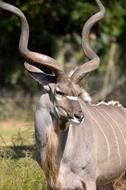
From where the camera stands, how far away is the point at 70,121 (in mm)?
6812

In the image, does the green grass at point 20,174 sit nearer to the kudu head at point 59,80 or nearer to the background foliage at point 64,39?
the kudu head at point 59,80

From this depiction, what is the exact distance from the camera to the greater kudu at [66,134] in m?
6.94

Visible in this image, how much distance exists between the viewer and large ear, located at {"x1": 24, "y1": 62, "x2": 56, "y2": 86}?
712cm

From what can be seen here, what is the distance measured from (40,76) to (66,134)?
1.70 ft

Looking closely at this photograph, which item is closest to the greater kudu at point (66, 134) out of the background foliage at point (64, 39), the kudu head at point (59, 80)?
the kudu head at point (59, 80)

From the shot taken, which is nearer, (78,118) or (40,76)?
Answer: (78,118)

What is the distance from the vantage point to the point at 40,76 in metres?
7.15

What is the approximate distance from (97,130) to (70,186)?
0.63 m

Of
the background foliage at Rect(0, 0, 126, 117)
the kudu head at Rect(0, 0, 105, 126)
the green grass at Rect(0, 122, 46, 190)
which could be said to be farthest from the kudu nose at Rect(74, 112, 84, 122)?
the background foliage at Rect(0, 0, 126, 117)

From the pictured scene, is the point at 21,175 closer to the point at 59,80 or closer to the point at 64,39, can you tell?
the point at 59,80

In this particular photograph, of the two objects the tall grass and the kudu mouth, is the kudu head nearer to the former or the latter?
the kudu mouth

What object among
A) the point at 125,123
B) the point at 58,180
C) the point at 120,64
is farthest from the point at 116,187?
the point at 120,64

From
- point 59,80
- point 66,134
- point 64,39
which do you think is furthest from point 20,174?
point 64,39

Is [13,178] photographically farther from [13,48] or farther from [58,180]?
[13,48]
